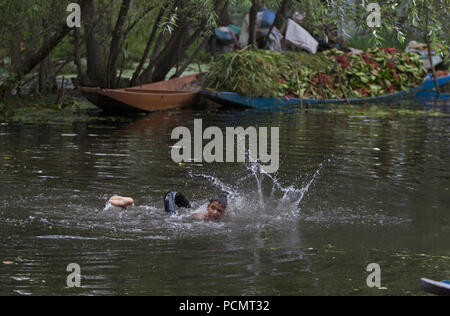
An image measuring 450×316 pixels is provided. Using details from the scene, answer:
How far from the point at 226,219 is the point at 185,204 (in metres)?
0.62

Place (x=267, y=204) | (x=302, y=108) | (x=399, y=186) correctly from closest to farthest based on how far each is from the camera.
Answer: (x=267, y=204) < (x=399, y=186) < (x=302, y=108)

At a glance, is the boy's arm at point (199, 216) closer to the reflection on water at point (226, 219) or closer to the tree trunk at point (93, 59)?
the reflection on water at point (226, 219)

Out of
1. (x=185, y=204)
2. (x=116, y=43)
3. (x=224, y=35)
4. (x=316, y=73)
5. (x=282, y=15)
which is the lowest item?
(x=185, y=204)

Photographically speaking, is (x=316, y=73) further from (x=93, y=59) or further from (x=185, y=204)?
(x=185, y=204)

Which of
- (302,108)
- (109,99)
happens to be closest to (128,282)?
(109,99)

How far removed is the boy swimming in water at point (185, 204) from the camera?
8703mm

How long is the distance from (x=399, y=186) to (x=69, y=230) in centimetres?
491

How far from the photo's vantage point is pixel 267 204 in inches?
392

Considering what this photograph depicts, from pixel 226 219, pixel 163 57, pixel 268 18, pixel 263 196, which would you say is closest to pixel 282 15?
pixel 268 18

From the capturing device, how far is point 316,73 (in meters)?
23.6

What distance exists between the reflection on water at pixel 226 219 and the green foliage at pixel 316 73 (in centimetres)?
689

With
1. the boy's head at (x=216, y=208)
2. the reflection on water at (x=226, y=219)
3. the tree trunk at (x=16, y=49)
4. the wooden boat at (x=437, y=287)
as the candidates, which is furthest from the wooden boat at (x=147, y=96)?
the wooden boat at (x=437, y=287)
